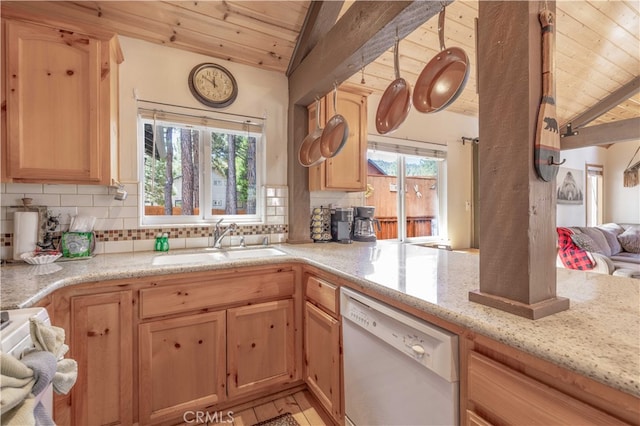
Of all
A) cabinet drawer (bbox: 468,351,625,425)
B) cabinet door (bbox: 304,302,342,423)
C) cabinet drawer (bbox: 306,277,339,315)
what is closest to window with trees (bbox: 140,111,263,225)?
cabinet drawer (bbox: 306,277,339,315)

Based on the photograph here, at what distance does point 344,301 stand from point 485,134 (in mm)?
886

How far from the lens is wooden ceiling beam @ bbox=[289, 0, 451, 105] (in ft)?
4.61

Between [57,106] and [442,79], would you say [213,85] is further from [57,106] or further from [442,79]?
[442,79]

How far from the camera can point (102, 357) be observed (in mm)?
1386

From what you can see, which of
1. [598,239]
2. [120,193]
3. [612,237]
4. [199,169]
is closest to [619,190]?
[612,237]

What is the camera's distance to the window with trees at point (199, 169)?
2137 millimetres

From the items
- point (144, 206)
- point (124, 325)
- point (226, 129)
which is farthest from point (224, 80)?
point (124, 325)

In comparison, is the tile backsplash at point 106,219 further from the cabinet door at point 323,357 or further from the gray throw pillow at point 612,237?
the gray throw pillow at point 612,237

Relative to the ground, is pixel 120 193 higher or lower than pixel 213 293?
higher

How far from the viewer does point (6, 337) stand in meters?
0.76

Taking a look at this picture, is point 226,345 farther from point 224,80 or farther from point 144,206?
point 224,80

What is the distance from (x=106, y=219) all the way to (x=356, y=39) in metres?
1.92

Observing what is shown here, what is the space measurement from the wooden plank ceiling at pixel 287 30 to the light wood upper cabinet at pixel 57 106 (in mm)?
153

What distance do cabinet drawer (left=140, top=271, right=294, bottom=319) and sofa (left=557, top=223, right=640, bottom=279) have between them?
341 centimetres
